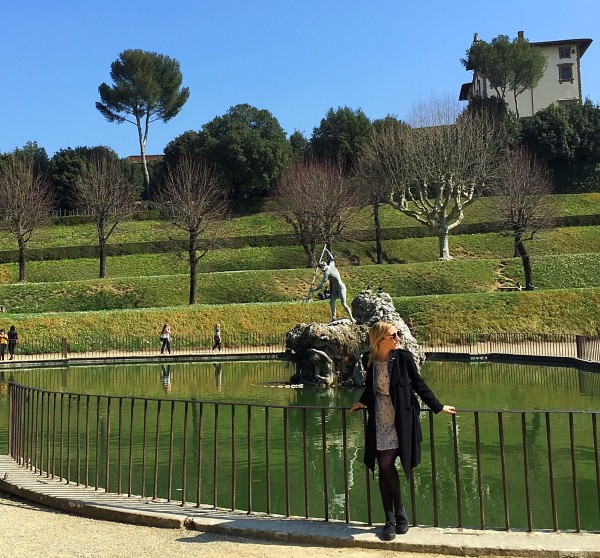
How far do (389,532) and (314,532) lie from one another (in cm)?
75

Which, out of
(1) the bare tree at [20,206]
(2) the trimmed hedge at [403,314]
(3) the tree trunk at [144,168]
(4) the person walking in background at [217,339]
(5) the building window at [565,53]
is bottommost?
(4) the person walking in background at [217,339]

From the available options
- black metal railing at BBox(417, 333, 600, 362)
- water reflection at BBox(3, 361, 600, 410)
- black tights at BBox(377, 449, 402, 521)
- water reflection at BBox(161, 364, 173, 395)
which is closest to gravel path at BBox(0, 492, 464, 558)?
black tights at BBox(377, 449, 402, 521)

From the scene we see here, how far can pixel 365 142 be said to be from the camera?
7525 centimetres

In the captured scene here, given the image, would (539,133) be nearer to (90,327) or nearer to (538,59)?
(538,59)

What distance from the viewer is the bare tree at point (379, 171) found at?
201ft

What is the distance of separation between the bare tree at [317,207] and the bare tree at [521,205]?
42.3ft

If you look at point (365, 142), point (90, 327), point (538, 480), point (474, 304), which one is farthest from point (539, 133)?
point (538, 480)

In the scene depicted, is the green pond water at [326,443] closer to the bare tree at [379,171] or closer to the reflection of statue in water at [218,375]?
the reflection of statue in water at [218,375]

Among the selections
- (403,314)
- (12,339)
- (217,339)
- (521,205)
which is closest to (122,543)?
(217,339)

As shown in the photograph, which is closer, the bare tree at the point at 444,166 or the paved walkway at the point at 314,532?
the paved walkway at the point at 314,532

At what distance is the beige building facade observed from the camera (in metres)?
88.1

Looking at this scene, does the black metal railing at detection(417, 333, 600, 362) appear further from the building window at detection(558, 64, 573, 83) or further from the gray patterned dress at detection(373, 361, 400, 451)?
the building window at detection(558, 64, 573, 83)

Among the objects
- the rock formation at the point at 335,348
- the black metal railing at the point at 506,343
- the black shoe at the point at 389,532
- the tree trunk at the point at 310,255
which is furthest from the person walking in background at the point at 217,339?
the black shoe at the point at 389,532

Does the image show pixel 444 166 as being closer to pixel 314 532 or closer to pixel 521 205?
pixel 521 205
